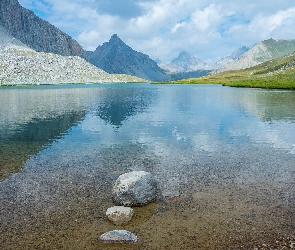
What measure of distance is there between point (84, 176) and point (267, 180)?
16420 mm

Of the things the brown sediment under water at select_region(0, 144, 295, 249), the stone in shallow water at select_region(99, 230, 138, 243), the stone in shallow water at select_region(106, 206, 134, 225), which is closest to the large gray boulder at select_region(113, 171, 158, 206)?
the brown sediment under water at select_region(0, 144, 295, 249)

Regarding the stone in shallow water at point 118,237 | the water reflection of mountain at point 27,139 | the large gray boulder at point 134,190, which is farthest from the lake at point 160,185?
the large gray boulder at point 134,190

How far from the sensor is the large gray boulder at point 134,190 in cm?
2091

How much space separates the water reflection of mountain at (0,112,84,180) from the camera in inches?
1238

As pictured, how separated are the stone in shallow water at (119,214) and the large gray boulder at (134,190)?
1571mm

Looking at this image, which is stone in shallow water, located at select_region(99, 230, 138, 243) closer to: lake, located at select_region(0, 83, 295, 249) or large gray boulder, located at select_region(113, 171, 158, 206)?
lake, located at select_region(0, 83, 295, 249)

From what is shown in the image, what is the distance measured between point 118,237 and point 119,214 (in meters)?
2.65

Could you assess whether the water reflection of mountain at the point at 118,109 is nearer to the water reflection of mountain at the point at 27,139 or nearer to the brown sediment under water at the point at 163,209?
the water reflection of mountain at the point at 27,139

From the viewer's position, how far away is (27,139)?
43.5 meters

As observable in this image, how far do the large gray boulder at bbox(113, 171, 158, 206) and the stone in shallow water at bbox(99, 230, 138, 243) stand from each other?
4.38 m

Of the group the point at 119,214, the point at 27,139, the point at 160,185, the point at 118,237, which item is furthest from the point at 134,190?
the point at 27,139

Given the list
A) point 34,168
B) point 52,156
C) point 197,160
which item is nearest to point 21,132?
point 52,156

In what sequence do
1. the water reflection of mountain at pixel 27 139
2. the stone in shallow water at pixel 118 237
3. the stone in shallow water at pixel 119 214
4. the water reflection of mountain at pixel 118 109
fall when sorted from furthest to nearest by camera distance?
the water reflection of mountain at pixel 118 109, the water reflection of mountain at pixel 27 139, the stone in shallow water at pixel 119 214, the stone in shallow water at pixel 118 237

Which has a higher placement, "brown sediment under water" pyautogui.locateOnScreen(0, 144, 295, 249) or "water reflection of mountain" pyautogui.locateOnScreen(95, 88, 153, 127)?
"water reflection of mountain" pyautogui.locateOnScreen(95, 88, 153, 127)
